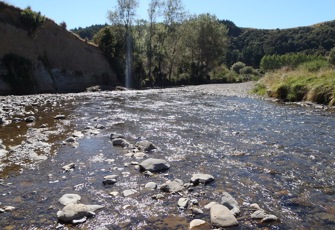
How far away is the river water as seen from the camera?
5484mm

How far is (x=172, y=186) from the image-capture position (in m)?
6.75

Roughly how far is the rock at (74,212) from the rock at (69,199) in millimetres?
348

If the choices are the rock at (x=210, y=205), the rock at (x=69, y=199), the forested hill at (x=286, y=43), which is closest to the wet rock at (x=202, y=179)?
the rock at (x=210, y=205)

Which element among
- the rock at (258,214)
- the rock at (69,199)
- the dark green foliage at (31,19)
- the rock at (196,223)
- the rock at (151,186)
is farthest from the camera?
the dark green foliage at (31,19)

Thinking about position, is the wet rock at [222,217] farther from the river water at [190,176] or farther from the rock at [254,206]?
the rock at [254,206]

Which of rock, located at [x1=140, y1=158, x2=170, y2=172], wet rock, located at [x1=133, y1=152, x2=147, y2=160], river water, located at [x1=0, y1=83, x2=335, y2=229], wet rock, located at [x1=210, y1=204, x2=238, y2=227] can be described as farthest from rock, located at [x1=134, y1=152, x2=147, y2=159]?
wet rock, located at [x1=210, y1=204, x2=238, y2=227]

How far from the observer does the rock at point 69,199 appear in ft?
19.7

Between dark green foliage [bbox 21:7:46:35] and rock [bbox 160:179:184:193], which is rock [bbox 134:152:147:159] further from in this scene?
dark green foliage [bbox 21:7:46:35]

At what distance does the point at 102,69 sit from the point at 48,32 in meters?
10.5

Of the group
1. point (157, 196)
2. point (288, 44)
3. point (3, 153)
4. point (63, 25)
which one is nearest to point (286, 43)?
point (288, 44)

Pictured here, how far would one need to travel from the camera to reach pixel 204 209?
5777 millimetres

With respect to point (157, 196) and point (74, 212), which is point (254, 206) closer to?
point (157, 196)

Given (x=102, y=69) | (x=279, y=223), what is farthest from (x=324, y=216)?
(x=102, y=69)

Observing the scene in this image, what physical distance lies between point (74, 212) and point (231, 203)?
2.87m
